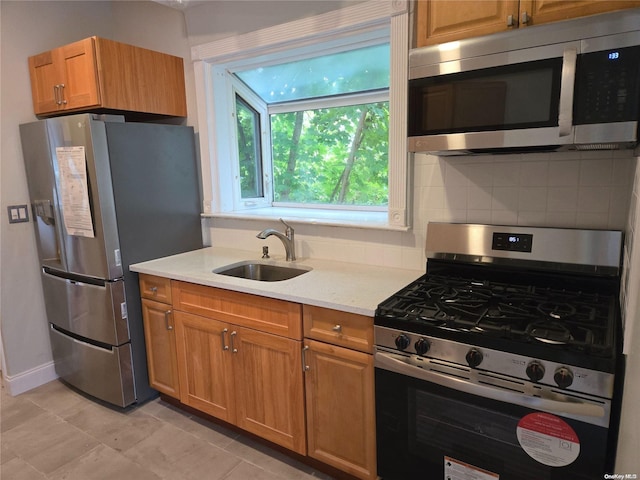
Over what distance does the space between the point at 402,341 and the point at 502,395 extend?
0.36m

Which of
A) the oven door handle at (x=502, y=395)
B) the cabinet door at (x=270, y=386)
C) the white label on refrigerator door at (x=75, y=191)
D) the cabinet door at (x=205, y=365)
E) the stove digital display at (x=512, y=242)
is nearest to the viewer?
the oven door handle at (x=502, y=395)

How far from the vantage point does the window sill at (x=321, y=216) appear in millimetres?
2217

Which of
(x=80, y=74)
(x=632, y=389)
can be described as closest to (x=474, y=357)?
(x=632, y=389)

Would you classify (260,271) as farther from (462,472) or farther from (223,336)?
(462,472)

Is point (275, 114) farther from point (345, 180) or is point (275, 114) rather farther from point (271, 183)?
point (345, 180)

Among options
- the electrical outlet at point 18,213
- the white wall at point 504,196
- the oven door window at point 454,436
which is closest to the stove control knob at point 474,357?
the oven door window at point 454,436

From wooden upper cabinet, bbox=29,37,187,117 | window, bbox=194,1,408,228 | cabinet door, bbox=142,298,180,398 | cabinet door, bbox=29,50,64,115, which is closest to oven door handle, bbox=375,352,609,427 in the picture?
window, bbox=194,1,408,228

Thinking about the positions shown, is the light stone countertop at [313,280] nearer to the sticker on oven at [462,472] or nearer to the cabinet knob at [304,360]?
the cabinet knob at [304,360]

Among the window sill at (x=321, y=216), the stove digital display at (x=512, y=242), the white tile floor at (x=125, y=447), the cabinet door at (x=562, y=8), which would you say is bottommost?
the white tile floor at (x=125, y=447)

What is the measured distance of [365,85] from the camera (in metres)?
2.56

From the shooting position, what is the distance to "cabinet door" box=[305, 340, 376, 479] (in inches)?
66.2

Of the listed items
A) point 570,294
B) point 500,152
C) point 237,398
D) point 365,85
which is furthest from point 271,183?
point 570,294

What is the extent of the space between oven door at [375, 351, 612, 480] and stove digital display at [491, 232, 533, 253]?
2.19 feet

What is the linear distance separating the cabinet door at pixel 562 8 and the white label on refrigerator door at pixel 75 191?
216cm
